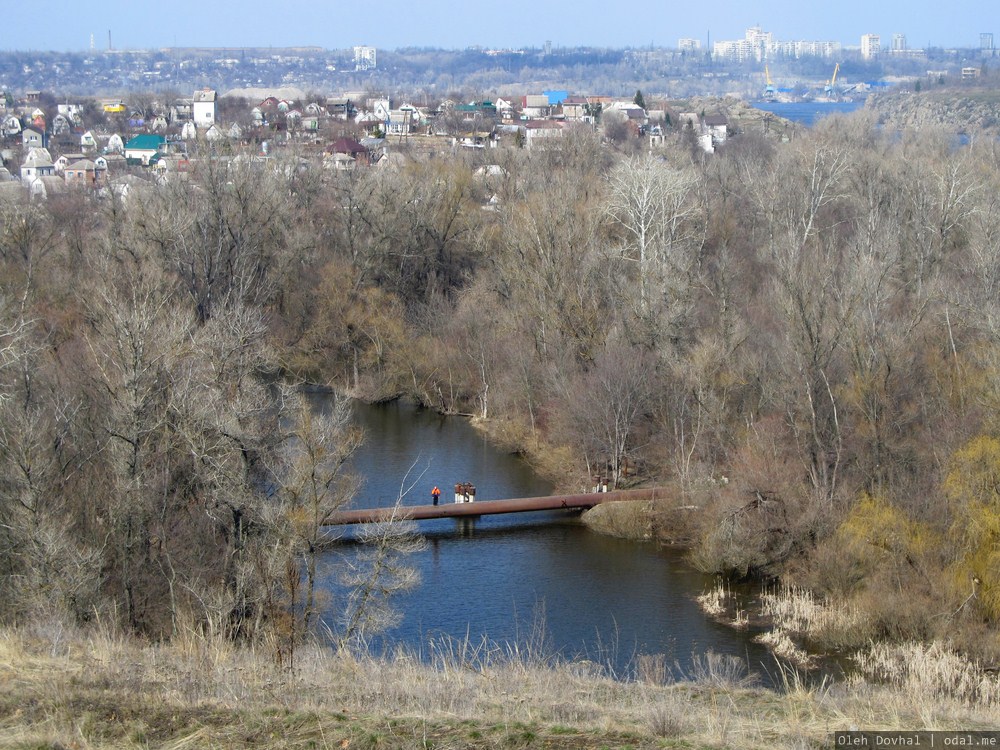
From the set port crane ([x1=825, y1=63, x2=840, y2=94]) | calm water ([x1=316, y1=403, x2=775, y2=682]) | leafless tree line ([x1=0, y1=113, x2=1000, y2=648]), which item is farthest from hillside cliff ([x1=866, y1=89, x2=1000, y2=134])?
calm water ([x1=316, y1=403, x2=775, y2=682])

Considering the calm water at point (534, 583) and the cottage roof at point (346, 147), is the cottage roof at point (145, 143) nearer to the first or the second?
the cottage roof at point (346, 147)

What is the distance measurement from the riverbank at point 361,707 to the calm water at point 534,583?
9.60ft

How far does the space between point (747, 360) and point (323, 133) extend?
4819 centimetres

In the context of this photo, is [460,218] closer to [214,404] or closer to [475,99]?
[214,404]

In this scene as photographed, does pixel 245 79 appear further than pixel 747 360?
Yes

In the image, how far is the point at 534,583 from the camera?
1552cm

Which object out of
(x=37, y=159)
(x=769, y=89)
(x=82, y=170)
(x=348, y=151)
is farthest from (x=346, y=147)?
(x=769, y=89)

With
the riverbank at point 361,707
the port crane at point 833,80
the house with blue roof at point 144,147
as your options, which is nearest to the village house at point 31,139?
the house with blue roof at point 144,147

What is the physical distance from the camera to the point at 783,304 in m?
16.5

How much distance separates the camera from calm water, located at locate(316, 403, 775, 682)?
Result: 525 inches

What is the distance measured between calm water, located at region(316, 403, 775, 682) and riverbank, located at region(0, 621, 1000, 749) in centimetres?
293

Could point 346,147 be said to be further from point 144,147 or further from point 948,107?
point 948,107

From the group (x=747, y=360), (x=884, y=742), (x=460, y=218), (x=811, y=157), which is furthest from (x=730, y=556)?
(x=811, y=157)

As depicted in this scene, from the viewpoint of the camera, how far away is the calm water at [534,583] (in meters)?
13.3
